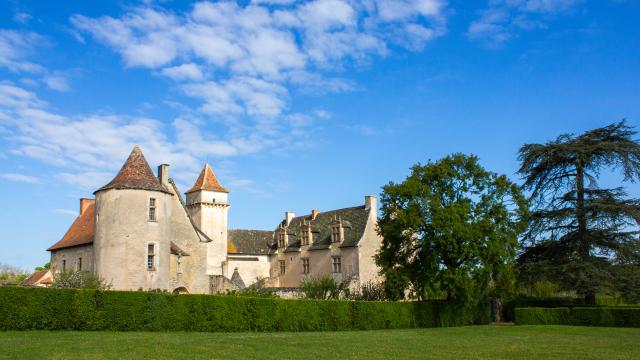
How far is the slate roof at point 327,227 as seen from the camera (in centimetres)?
4906

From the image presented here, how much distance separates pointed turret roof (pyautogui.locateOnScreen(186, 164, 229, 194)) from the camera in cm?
5147

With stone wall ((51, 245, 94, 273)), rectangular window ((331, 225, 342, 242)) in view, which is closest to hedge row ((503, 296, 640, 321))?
rectangular window ((331, 225, 342, 242))

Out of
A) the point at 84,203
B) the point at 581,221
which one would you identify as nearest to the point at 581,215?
the point at 581,221

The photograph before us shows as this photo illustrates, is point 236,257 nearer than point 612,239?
No

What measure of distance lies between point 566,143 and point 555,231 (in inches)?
210

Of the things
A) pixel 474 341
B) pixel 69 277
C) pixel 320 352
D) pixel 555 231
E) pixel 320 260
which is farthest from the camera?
pixel 320 260

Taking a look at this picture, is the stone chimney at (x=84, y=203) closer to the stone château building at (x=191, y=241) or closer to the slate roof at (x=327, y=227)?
the stone château building at (x=191, y=241)

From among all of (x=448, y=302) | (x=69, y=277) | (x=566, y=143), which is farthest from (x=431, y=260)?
(x=69, y=277)

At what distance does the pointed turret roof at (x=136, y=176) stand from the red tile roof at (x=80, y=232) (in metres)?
4.77

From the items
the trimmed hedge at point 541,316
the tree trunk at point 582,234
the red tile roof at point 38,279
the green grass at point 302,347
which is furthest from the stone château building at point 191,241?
the tree trunk at point 582,234

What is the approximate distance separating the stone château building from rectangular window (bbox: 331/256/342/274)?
84 millimetres

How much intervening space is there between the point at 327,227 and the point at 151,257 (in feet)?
71.7

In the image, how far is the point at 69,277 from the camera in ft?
97.8

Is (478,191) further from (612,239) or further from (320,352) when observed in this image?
(320,352)
